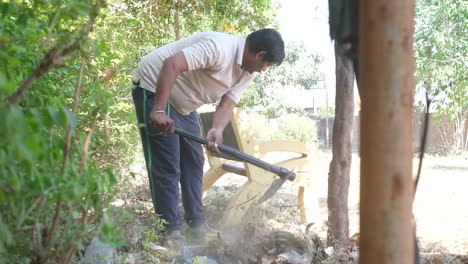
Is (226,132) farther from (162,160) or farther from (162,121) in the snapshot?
(162,121)

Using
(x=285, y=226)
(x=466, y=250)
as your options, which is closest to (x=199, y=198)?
(x=285, y=226)

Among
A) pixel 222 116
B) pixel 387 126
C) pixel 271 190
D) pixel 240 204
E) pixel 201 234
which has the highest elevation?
pixel 387 126

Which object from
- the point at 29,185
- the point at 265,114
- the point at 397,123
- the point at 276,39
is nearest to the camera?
the point at 397,123

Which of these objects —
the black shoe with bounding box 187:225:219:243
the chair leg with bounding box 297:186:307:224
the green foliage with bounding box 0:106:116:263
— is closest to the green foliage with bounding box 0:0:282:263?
the green foliage with bounding box 0:106:116:263

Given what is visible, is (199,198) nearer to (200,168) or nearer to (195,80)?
(200,168)

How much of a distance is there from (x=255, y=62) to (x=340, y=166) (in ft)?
3.71

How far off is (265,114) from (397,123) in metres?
18.4

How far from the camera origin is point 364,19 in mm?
1364

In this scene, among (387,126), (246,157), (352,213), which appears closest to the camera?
(387,126)

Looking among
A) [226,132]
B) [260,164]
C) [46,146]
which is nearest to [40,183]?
[46,146]

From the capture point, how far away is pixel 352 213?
6.18 m

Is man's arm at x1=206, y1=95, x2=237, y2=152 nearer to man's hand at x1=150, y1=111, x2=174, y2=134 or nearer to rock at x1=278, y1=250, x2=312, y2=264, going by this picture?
man's hand at x1=150, y1=111, x2=174, y2=134

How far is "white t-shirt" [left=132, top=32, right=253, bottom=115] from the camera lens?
3998 millimetres

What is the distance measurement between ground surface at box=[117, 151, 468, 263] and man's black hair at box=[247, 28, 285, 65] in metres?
1.29
